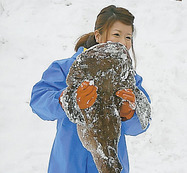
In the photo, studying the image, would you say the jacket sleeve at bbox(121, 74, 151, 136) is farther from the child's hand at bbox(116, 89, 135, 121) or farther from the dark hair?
the dark hair

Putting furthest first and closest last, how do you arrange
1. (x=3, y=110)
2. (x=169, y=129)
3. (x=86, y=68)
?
(x=3, y=110) → (x=169, y=129) → (x=86, y=68)

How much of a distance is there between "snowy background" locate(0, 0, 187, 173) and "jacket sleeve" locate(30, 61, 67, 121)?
2440 millimetres

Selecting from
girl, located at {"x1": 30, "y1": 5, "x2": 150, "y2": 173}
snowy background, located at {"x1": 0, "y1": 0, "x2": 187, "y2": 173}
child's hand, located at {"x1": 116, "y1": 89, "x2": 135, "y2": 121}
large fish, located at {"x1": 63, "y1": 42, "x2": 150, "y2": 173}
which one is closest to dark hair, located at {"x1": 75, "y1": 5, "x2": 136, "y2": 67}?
girl, located at {"x1": 30, "y1": 5, "x2": 150, "y2": 173}

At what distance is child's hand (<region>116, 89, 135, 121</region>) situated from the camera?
146cm

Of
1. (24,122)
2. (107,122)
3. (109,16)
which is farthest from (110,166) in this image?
(24,122)

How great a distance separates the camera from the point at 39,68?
6.43 meters

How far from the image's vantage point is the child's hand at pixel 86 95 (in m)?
1.40

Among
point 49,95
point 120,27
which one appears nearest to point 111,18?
point 120,27

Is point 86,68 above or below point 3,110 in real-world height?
above

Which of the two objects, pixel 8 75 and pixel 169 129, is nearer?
pixel 169 129

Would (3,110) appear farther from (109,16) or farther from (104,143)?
→ (104,143)

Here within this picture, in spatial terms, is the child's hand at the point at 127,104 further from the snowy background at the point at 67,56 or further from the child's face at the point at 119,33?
the snowy background at the point at 67,56

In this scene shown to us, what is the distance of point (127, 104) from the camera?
1545 millimetres

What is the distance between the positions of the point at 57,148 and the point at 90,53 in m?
1.05
